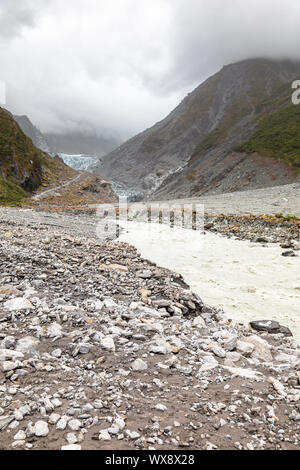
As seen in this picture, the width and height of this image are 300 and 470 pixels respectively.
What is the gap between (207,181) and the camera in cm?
10894

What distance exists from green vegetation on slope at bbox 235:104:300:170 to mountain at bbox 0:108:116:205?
56.0 meters

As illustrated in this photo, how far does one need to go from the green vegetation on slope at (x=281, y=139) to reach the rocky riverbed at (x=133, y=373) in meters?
86.6

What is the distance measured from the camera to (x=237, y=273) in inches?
578

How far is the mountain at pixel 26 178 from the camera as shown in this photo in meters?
64.4

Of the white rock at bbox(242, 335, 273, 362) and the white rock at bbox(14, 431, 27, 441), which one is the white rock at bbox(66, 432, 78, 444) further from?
the white rock at bbox(242, 335, 273, 362)

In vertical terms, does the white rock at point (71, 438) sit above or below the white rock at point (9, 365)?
below

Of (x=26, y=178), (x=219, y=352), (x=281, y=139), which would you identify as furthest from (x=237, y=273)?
(x=281, y=139)

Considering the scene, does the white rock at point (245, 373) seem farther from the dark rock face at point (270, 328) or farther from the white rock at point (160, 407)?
the dark rock face at point (270, 328)

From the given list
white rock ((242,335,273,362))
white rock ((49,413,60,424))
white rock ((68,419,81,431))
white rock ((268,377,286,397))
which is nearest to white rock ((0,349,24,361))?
white rock ((49,413,60,424))

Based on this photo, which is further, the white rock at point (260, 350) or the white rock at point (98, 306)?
the white rock at point (98, 306)

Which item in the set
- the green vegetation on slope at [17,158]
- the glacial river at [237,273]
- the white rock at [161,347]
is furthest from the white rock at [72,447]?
the green vegetation on slope at [17,158]

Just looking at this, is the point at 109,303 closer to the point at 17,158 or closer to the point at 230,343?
the point at 230,343

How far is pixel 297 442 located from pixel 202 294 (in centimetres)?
775
